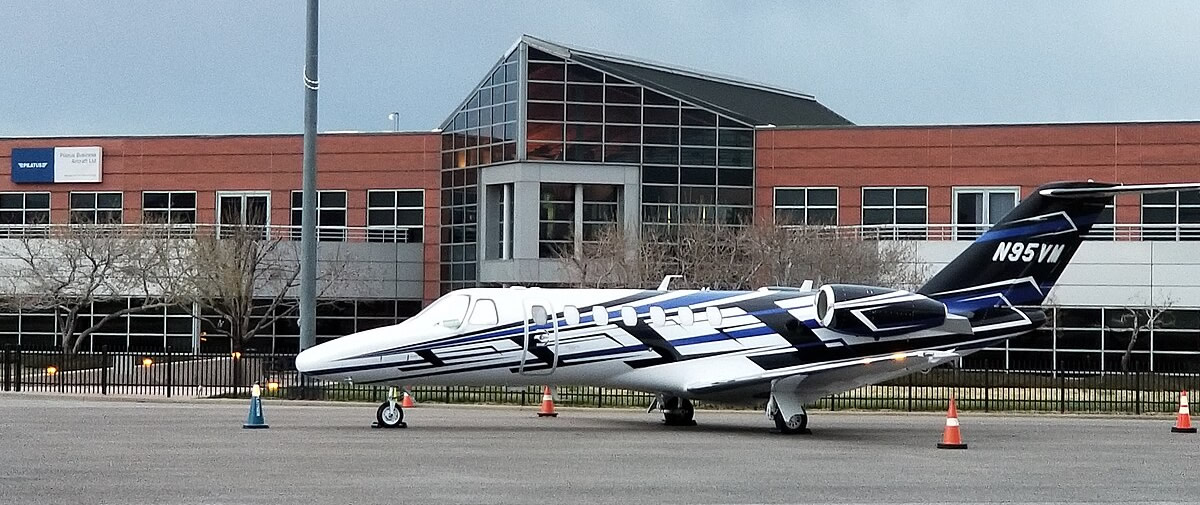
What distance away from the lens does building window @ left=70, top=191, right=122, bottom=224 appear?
55.7 m

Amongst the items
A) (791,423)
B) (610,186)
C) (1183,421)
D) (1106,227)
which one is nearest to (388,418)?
(791,423)

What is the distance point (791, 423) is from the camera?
79.3 ft

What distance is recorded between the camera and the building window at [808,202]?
52.5 m

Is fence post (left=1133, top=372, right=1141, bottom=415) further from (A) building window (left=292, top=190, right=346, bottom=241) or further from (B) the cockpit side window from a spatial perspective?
(A) building window (left=292, top=190, right=346, bottom=241)

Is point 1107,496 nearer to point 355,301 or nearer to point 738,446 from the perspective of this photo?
point 738,446

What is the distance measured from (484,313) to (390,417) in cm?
205

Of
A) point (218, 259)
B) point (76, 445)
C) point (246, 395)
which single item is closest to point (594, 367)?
point (76, 445)

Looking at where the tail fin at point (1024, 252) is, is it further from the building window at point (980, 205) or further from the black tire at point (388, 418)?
the building window at point (980, 205)

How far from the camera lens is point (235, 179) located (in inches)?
2185

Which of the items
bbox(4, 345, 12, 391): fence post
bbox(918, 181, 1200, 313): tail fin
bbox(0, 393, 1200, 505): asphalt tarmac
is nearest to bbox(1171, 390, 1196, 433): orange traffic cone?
bbox(0, 393, 1200, 505): asphalt tarmac

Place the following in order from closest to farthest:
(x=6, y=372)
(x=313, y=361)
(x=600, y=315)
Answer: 1. (x=313, y=361)
2. (x=600, y=315)
3. (x=6, y=372)

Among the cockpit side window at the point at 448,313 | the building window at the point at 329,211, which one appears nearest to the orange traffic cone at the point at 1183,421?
the cockpit side window at the point at 448,313

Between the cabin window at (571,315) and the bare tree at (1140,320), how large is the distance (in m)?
25.7

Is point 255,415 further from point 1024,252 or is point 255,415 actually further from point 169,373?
point 1024,252
